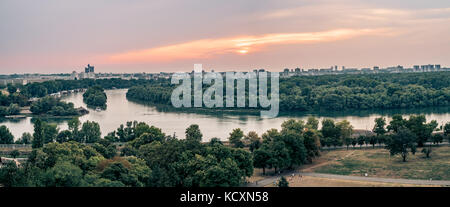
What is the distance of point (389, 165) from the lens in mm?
10195

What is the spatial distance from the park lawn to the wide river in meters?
4.83

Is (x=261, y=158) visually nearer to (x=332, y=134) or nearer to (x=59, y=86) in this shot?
(x=332, y=134)

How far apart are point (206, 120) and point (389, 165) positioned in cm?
1044

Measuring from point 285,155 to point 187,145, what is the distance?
92.1 inches

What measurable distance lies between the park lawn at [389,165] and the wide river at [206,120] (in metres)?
4.83

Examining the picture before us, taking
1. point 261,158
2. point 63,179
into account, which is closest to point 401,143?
point 261,158

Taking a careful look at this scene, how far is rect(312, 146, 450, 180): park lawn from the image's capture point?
932cm

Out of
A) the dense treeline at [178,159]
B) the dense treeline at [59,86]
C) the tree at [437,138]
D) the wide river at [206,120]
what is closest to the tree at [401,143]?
the dense treeline at [178,159]

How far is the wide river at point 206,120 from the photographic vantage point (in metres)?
16.9

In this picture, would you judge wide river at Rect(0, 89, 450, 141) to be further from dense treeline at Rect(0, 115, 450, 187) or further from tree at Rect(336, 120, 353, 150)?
dense treeline at Rect(0, 115, 450, 187)

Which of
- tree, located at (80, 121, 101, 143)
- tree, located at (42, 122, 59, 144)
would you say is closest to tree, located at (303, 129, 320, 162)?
tree, located at (80, 121, 101, 143)

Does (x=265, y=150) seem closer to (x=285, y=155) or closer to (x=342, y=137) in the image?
(x=285, y=155)
